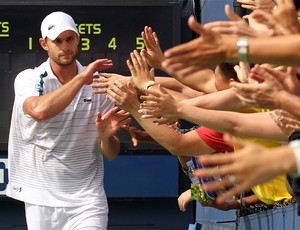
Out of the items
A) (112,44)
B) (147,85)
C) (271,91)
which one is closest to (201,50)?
(271,91)

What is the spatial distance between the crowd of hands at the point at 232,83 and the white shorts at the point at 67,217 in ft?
2.54

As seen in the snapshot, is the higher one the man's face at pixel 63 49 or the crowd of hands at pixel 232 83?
the man's face at pixel 63 49

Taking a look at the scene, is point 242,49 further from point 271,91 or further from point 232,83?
point 232,83

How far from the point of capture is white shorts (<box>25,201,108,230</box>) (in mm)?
6613

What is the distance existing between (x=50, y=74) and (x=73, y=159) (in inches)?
20.6

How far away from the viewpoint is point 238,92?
4.29 m

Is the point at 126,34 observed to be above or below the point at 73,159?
above

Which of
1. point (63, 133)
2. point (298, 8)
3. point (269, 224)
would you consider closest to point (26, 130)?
point (63, 133)

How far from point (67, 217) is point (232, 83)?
2.58 metres

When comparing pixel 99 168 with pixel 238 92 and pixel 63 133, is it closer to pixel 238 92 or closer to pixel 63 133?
pixel 63 133

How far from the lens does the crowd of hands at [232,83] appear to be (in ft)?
10.8

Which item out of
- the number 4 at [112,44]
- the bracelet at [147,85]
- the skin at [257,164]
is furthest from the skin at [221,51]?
the number 4 at [112,44]

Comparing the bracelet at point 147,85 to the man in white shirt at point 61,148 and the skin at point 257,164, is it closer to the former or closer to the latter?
the man in white shirt at point 61,148

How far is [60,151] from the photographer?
21.9 feet
